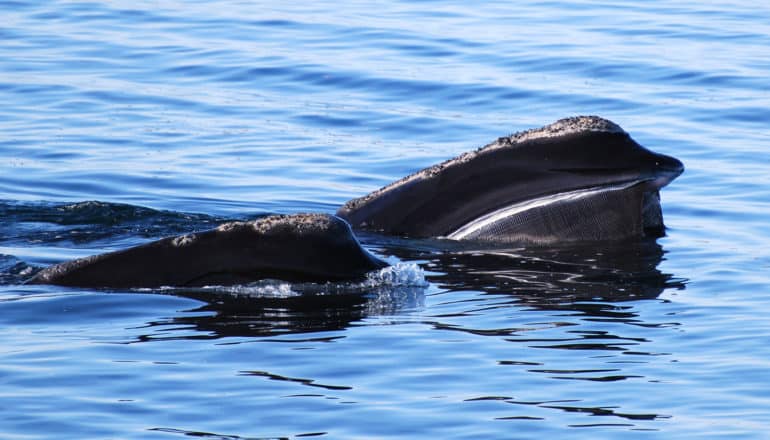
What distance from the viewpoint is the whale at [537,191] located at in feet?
41.3

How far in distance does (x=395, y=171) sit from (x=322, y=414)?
8.79 m

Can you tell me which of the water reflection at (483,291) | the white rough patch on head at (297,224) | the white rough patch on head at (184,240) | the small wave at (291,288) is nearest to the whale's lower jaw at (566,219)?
the water reflection at (483,291)

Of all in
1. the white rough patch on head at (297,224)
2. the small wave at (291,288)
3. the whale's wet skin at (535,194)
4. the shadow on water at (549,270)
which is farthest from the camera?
the whale's wet skin at (535,194)

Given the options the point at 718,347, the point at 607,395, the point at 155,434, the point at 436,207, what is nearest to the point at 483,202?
the point at 436,207

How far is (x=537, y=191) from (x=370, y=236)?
4.25ft

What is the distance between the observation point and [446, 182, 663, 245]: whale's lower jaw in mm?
12742

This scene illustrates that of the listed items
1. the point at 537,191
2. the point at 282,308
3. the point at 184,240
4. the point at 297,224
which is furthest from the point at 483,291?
the point at 184,240

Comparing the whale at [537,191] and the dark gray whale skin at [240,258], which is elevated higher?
the whale at [537,191]

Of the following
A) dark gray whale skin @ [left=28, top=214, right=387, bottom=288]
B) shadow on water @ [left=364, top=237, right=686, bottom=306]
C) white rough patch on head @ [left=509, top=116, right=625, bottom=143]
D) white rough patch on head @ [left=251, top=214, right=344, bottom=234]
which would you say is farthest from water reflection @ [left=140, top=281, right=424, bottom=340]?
white rough patch on head @ [left=509, top=116, right=625, bottom=143]

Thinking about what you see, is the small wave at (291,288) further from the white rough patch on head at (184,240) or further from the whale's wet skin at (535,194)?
the white rough patch on head at (184,240)

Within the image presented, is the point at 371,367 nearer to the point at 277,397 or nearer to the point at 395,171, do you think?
the point at 277,397

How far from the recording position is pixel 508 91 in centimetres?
2198

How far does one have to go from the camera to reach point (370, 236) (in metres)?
13.0

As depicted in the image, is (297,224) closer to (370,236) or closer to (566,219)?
(370,236)
